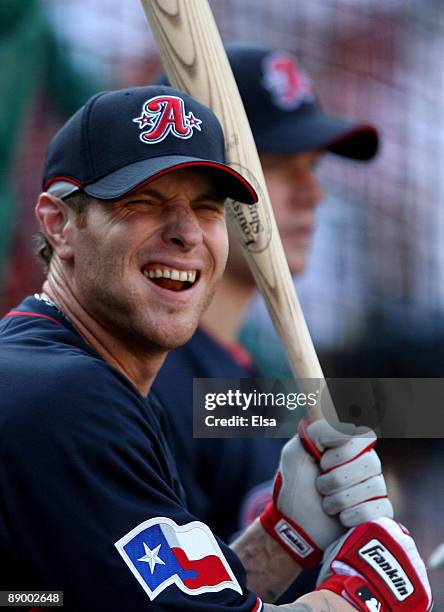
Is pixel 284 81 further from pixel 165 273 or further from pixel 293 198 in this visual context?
pixel 165 273

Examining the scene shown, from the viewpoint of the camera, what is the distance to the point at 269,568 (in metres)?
1.58

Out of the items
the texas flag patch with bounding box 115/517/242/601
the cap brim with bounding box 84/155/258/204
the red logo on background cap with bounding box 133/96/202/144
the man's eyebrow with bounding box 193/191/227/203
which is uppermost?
the red logo on background cap with bounding box 133/96/202/144

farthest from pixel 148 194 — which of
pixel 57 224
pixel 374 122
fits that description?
pixel 374 122

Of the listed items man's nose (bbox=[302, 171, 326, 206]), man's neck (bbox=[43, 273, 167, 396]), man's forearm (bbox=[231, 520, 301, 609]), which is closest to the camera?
man's neck (bbox=[43, 273, 167, 396])

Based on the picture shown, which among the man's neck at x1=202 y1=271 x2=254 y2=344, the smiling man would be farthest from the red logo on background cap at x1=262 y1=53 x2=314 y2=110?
the smiling man

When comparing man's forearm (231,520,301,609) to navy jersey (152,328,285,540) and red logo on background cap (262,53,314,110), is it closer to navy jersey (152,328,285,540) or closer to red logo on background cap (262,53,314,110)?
navy jersey (152,328,285,540)

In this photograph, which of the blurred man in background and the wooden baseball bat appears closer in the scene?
the wooden baseball bat

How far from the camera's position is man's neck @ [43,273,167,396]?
131cm

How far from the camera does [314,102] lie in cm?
269

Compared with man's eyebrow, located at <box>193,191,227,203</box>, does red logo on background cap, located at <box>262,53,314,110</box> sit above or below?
above

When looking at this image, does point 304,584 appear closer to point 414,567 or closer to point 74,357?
point 414,567

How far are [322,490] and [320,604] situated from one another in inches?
9.0

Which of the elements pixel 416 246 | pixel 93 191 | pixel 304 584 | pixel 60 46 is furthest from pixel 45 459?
pixel 416 246

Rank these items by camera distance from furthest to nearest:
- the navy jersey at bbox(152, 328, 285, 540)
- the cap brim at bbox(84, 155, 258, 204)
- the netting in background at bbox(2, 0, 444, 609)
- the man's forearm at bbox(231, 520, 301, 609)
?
the netting in background at bbox(2, 0, 444, 609) < the navy jersey at bbox(152, 328, 285, 540) < the man's forearm at bbox(231, 520, 301, 609) < the cap brim at bbox(84, 155, 258, 204)
